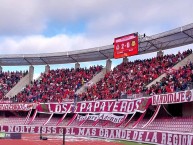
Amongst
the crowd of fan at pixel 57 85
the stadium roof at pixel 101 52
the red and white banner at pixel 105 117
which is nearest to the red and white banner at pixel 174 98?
the red and white banner at pixel 105 117

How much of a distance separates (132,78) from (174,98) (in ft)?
38.1

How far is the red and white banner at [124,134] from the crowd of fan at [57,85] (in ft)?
15.0

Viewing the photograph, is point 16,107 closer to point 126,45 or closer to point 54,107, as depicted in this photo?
point 54,107

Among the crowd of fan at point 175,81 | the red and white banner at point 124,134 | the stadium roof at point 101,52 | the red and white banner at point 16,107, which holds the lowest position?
the red and white banner at point 124,134

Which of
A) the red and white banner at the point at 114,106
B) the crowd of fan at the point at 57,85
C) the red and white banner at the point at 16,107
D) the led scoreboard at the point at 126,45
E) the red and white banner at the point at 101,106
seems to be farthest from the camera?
the crowd of fan at the point at 57,85

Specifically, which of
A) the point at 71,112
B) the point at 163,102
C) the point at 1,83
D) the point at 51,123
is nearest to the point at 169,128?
the point at 163,102

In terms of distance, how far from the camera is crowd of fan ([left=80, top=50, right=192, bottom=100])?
37.8m

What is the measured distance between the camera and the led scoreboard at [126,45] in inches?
1717

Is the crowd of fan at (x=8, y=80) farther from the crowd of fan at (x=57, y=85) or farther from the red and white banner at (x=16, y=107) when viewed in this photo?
the red and white banner at (x=16, y=107)

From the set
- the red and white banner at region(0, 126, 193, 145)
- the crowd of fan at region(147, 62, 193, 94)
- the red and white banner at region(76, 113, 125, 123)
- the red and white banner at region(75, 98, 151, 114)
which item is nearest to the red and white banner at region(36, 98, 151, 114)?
the red and white banner at region(75, 98, 151, 114)

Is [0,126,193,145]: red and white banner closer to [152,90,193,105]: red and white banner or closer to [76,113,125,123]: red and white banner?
[76,113,125,123]: red and white banner

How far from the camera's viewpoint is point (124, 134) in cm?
3291

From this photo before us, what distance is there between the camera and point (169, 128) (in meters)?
29.6

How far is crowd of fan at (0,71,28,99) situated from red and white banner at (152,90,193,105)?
1105 inches
